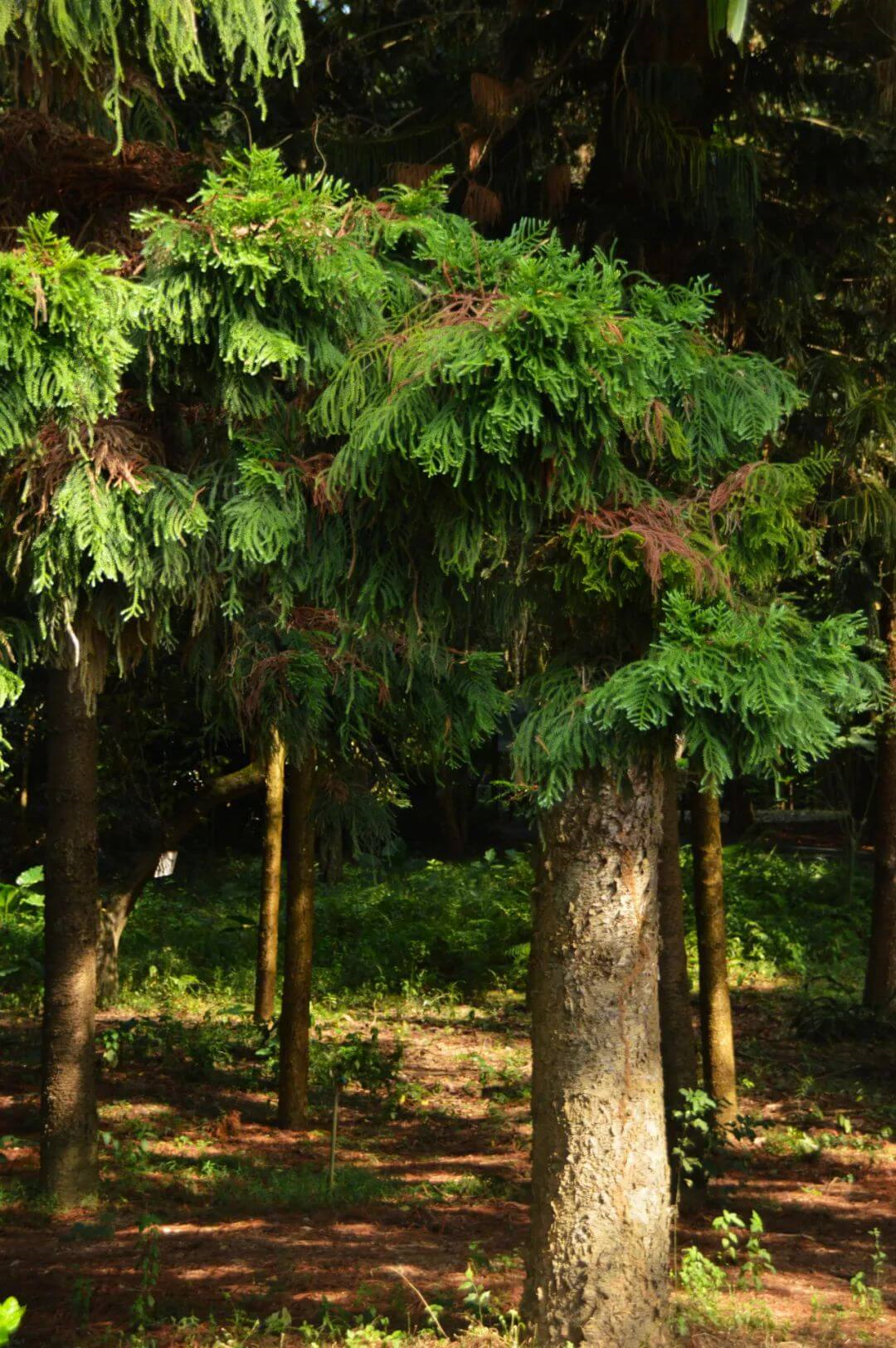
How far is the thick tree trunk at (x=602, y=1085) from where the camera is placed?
15.0 feet

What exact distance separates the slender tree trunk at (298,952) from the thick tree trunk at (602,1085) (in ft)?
12.7

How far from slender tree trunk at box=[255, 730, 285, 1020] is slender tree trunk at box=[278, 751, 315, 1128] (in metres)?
0.71

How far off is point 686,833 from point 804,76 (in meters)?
14.7

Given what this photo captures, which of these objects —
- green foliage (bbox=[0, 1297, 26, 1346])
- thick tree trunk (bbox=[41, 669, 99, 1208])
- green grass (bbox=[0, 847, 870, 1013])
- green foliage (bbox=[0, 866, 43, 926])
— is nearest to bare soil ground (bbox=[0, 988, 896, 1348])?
thick tree trunk (bbox=[41, 669, 99, 1208])

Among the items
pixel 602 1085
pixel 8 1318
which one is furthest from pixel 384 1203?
pixel 8 1318

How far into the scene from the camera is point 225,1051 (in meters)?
10.6

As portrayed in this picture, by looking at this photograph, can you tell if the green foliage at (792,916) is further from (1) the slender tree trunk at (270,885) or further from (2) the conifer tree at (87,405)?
(2) the conifer tree at (87,405)

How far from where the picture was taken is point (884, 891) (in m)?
11.3

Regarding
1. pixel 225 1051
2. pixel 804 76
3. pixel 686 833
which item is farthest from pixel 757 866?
pixel 804 76

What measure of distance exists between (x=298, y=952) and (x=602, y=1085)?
422 centimetres

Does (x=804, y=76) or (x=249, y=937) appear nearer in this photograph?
(x=804, y=76)

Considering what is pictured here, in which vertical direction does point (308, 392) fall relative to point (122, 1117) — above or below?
above

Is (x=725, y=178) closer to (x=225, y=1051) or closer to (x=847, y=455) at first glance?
(x=847, y=455)

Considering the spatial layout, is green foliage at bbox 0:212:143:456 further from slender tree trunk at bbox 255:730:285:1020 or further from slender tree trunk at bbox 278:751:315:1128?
slender tree trunk at bbox 255:730:285:1020
